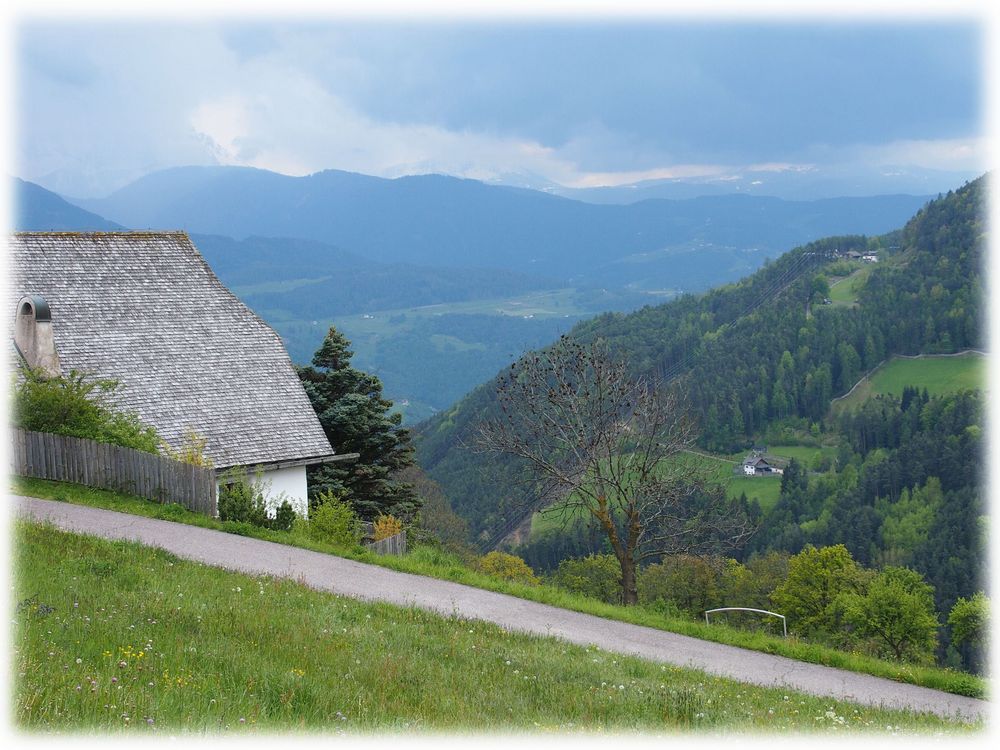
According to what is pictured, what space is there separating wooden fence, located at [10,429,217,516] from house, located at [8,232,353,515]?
9.37 ft

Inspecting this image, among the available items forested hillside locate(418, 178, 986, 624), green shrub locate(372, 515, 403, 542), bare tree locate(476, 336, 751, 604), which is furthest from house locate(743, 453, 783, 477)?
green shrub locate(372, 515, 403, 542)

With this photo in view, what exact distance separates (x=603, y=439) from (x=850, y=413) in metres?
157

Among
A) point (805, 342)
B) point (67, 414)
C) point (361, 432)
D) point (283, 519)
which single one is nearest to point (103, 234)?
point (67, 414)

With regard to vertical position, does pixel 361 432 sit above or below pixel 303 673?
above

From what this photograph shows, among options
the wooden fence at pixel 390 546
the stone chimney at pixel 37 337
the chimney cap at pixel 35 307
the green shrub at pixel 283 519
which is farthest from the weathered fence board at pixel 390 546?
the chimney cap at pixel 35 307

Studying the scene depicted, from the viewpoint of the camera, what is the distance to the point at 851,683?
13.3 meters

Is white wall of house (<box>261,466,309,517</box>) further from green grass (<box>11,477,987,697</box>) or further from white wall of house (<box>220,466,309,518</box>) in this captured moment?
green grass (<box>11,477,987,697</box>)

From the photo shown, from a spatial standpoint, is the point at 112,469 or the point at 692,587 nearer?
the point at 112,469

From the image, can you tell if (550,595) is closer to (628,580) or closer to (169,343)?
(628,580)

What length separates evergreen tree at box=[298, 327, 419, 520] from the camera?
30391mm

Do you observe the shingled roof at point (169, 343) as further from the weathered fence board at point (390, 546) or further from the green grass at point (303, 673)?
the green grass at point (303, 673)

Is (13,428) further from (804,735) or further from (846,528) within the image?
(846,528)

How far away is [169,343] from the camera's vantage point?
83.5 ft

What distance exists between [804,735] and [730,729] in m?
0.67
